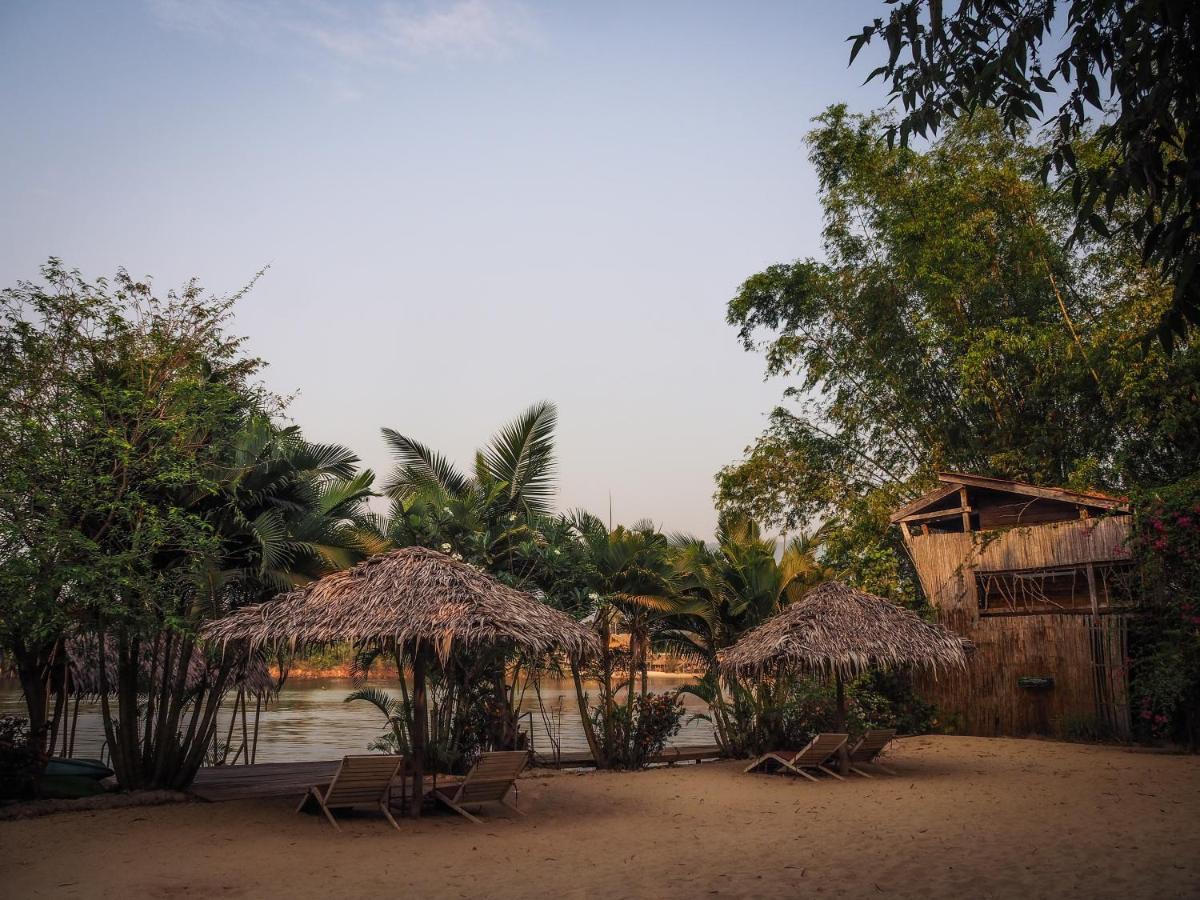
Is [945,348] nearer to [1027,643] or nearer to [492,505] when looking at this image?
[1027,643]

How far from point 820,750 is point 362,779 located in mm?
6225

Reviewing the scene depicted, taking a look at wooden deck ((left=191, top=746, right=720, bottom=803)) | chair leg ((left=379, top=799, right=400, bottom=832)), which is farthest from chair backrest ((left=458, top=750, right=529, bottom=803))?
wooden deck ((left=191, top=746, right=720, bottom=803))

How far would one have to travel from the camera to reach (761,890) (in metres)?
6.80

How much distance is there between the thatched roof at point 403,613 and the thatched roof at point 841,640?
356 centimetres

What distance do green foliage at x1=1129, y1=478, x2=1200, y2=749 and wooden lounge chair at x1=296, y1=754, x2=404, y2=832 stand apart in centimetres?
1073

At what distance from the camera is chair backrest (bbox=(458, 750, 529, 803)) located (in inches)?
378

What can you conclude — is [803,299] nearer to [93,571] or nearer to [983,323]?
[983,323]

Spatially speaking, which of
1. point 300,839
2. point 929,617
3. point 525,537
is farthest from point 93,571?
point 929,617

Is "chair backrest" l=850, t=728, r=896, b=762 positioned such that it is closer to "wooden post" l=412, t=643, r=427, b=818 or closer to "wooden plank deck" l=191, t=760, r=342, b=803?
"wooden post" l=412, t=643, r=427, b=818

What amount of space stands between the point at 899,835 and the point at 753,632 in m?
5.23

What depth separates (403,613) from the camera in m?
9.48

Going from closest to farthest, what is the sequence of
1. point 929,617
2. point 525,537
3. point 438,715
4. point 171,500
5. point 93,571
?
point 93,571 → point 171,500 → point 438,715 → point 525,537 → point 929,617

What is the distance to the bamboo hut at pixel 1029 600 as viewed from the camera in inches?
602

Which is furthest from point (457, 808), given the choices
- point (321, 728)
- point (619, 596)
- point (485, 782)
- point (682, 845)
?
point (321, 728)
